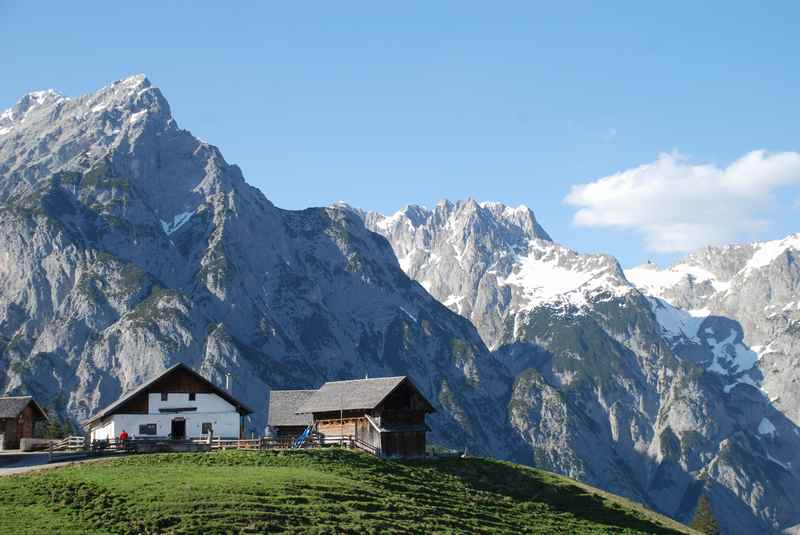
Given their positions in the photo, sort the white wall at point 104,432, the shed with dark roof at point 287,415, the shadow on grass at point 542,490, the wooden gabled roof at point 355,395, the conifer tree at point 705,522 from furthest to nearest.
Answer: the conifer tree at point 705,522, the shed with dark roof at point 287,415, the wooden gabled roof at point 355,395, the white wall at point 104,432, the shadow on grass at point 542,490

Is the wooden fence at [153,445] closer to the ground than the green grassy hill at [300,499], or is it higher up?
higher up

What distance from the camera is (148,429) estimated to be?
96.8 m

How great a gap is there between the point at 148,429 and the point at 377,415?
2104 cm

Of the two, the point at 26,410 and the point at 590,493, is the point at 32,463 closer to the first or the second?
the point at 26,410

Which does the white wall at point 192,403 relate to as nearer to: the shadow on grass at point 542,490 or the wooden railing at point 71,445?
the wooden railing at point 71,445

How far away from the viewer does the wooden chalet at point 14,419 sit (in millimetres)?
101562

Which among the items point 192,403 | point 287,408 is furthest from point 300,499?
point 287,408

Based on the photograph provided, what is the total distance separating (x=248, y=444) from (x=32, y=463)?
16.9 meters

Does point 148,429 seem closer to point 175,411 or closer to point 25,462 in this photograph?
point 175,411

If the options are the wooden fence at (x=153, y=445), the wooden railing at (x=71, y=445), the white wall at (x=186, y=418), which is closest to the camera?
the wooden fence at (x=153, y=445)

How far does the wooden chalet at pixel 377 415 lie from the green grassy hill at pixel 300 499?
4427 millimetres

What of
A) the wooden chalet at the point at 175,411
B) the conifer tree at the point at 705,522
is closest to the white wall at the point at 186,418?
the wooden chalet at the point at 175,411

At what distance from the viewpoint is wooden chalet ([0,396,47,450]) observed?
102 m

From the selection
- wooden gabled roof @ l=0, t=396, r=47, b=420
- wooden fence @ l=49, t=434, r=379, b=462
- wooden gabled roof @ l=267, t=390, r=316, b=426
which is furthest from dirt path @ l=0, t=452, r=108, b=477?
wooden gabled roof @ l=267, t=390, r=316, b=426
